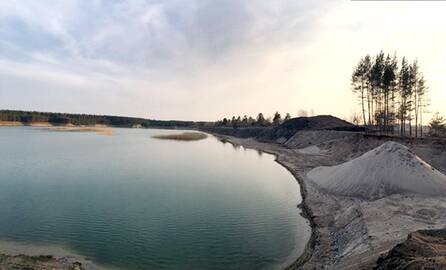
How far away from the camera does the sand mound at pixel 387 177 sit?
23.7m

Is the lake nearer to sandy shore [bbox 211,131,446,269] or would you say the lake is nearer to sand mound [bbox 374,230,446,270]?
sandy shore [bbox 211,131,446,269]

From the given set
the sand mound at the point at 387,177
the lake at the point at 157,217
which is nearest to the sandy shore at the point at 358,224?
the lake at the point at 157,217

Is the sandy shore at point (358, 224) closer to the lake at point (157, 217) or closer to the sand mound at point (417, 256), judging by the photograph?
the lake at point (157, 217)

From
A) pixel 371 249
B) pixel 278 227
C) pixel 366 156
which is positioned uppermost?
pixel 366 156

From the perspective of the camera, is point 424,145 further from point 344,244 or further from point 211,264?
point 211,264

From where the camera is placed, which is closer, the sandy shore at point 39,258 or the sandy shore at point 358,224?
the sandy shore at point 39,258

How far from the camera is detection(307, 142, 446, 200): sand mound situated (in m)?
23.7

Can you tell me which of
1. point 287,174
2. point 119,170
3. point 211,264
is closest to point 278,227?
point 211,264

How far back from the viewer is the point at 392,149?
27547 mm

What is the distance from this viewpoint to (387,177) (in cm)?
2528

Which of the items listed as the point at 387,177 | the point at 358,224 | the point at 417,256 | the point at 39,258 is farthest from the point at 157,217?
the point at 387,177

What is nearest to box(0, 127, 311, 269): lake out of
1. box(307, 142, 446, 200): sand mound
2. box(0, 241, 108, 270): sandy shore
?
box(0, 241, 108, 270): sandy shore

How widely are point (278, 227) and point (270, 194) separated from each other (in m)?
9.74

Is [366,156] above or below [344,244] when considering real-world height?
above
